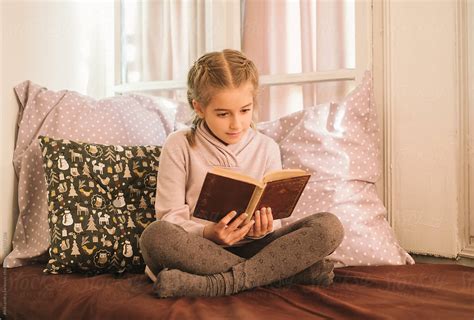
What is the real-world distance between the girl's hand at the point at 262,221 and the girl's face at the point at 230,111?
256 mm

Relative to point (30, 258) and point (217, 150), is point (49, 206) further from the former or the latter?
point (217, 150)

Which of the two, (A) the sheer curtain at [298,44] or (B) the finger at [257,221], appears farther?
(A) the sheer curtain at [298,44]

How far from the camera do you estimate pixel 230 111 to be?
1.38 meters

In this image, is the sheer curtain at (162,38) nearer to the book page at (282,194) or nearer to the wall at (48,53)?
the wall at (48,53)

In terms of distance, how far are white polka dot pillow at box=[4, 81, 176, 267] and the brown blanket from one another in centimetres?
15

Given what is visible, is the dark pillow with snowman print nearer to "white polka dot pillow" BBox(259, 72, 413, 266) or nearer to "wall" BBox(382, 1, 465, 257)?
"white polka dot pillow" BBox(259, 72, 413, 266)

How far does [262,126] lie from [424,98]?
0.51 meters

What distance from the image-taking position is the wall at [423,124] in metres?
1.62

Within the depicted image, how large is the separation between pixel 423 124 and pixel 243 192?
79cm

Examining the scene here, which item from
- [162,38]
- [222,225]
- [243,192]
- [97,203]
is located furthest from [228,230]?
[162,38]

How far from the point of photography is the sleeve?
134cm

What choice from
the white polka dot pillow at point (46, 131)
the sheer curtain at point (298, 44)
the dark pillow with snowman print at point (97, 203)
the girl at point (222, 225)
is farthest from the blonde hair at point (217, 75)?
the sheer curtain at point (298, 44)

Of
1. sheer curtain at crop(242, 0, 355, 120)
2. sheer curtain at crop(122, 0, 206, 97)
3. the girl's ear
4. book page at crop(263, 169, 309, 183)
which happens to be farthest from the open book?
sheer curtain at crop(122, 0, 206, 97)

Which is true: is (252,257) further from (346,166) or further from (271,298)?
(346,166)
